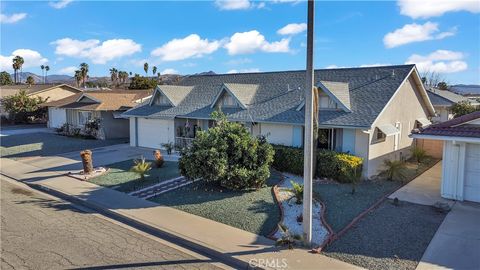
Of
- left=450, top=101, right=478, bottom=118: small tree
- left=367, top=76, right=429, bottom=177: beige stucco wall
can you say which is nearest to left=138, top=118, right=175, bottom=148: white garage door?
left=367, top=76, right=429, bottom=177: beige stucco wall

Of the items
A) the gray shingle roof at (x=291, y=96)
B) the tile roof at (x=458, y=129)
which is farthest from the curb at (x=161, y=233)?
the gray shingle roof at (x=291, y=96)

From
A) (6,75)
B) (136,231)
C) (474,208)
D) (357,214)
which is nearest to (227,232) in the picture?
(136,231)

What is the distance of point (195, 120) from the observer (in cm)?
2503

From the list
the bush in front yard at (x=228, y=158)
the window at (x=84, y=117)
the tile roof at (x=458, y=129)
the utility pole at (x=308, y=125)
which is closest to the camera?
the utility pole at (x=308, y=125)

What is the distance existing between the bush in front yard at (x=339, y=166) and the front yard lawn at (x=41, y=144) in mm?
18223

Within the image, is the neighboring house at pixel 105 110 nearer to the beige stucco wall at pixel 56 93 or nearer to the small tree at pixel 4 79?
the beige stucco wall at pixel 56 93

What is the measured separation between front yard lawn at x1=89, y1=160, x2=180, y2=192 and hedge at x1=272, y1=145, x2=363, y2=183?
17.3 feet

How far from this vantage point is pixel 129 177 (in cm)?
1741

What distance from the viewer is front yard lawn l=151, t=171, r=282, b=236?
36.3 feet

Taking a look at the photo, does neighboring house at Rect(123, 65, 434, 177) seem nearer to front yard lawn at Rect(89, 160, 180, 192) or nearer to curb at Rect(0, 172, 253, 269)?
front yard lawn at Rect(89, 160, 180, 192)

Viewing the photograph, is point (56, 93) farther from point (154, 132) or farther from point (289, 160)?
point (289, 160)

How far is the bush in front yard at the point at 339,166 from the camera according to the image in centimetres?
1601

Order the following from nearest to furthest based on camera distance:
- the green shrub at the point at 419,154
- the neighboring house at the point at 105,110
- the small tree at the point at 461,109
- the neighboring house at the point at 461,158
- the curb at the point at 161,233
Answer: the curb at the point at 161,233 → the neighboring house at the point at 461,158 → the green shrub at the point at 419,154 → the small tree at the point at 461,109 → the neighboring house at the point at 105,110

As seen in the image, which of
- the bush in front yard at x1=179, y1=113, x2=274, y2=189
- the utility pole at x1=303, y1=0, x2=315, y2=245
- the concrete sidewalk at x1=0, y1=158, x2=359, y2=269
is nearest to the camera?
the concrete sidewalk at x1=0, y1=158, x2=359, y2=269
